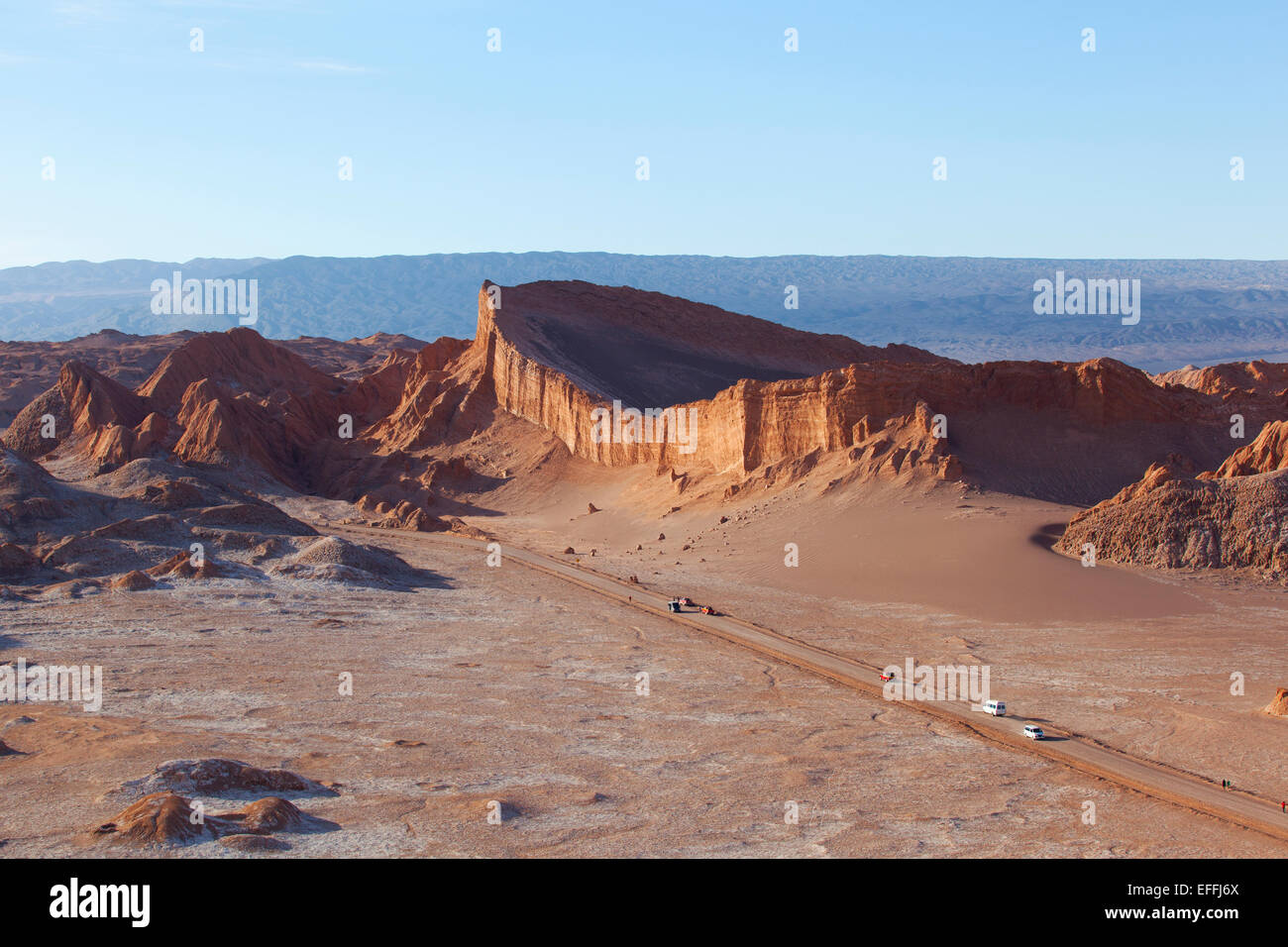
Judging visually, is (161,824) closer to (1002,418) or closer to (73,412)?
(1002,418)

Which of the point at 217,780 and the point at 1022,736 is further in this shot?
the point at 1022,736

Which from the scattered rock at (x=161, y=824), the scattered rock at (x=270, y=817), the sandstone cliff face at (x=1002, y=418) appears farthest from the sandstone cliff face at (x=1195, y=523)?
the scattered rock at (x=161, y=824)

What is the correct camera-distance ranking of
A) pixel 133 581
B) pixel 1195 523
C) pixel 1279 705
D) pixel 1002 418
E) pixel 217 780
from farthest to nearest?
pixel 1002 418
pixel 1195 523
pixel 133 581
pixel 1279 705
pixel 217 780

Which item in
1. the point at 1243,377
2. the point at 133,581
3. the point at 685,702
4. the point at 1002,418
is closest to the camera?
the point at 685,702

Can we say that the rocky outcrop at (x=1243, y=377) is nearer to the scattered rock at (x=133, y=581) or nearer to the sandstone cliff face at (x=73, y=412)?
the scattered rock at (x=133, y=581)

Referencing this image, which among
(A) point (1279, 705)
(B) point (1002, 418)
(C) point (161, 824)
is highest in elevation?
(B) point (1002, 418)

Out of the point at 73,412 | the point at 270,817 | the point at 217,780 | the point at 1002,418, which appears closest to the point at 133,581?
the point at 217,780
